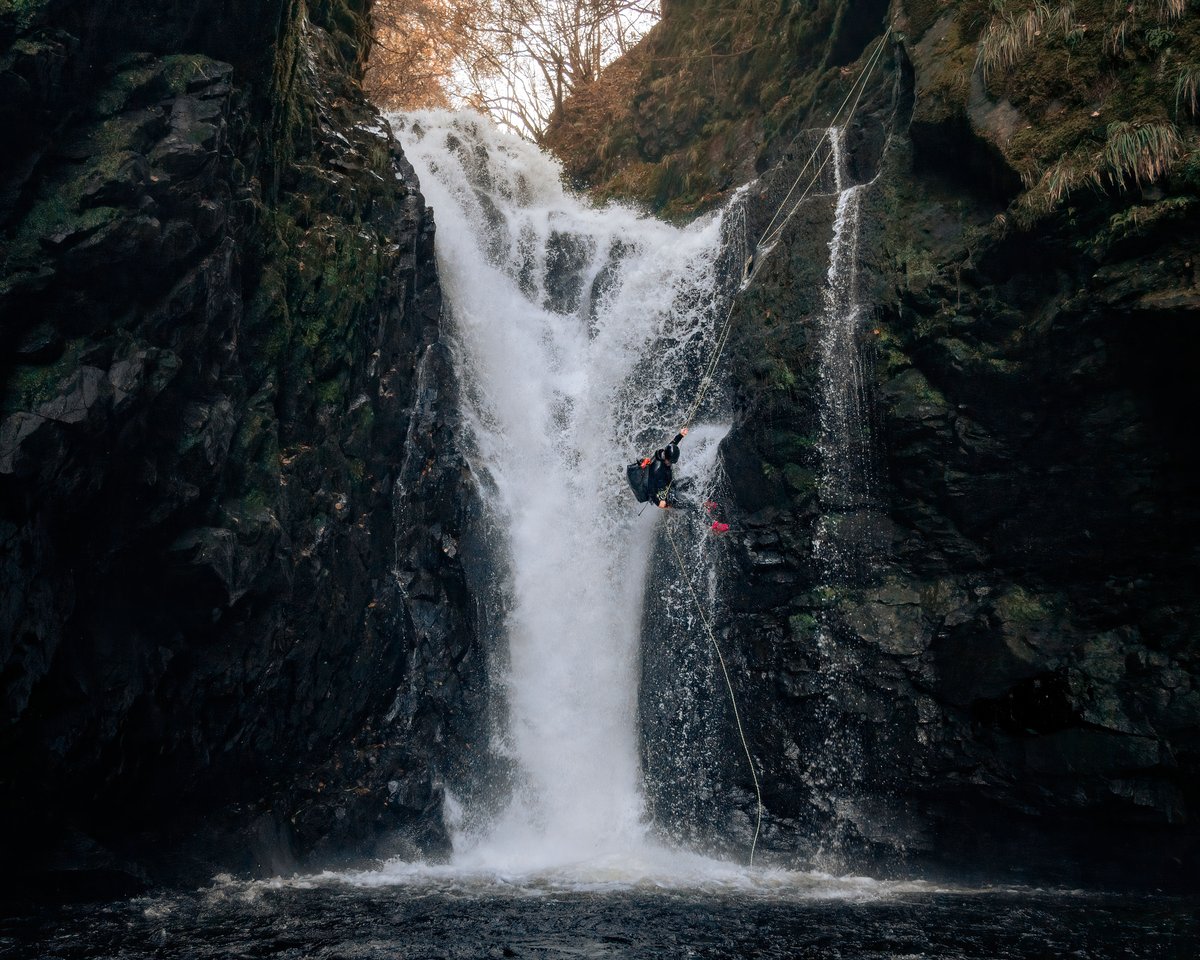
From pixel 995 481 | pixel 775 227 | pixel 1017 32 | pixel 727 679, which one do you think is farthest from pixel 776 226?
pixel 727 679

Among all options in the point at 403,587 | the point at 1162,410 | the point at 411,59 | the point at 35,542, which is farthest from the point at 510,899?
the point at 411,59

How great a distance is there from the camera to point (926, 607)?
11.3 metres

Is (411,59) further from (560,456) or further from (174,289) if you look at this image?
(174,289)

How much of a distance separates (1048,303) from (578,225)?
968cm

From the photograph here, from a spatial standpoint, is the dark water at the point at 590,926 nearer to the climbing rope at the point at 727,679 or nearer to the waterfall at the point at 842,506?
the waterfall at the point at 842,506

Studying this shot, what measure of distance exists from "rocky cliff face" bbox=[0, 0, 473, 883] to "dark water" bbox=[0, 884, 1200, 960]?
4.35ft

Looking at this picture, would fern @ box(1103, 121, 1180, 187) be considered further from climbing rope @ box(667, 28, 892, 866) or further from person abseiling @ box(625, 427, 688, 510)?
person abseiling @ box(625, 427, 688, 510)

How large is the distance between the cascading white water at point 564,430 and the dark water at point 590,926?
109 inches

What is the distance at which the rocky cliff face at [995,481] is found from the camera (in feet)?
31.4

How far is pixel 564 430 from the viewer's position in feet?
48.5

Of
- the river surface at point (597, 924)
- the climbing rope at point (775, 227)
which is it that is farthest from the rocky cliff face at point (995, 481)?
the river surface at point (597, 924)

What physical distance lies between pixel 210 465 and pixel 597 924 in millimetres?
6195

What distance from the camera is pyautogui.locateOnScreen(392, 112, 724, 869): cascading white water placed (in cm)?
1241

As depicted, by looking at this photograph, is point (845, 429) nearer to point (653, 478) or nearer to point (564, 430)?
point (653, 478)
